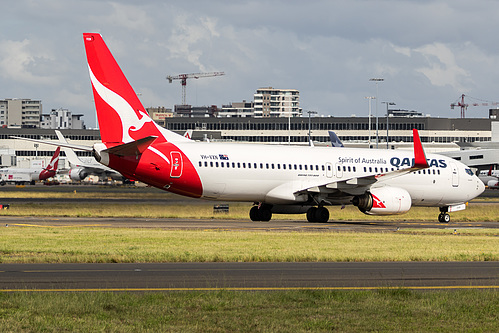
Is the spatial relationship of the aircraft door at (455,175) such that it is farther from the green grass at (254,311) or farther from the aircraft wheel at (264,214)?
the green grass at (254,311)

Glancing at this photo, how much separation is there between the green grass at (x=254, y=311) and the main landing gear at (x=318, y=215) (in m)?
25.6

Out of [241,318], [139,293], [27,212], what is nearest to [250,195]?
[27,212]

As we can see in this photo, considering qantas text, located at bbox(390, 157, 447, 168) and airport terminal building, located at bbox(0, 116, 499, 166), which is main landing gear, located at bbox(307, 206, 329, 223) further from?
airport terminal building, located at bbox(0, 116, 499, 166)

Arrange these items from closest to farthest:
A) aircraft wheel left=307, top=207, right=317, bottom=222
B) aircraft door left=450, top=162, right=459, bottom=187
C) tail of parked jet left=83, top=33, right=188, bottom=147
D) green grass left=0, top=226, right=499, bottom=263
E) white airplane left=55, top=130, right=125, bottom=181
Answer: green grass left=0, top=226, right=499, bottom=263
tail of parked jet left=83, top=33, right=188, bottom=147
aircraft wheel left=307, top=207, right=317, bottom=222
aircraft door left=450, top=162, right=459, bottom=187
white airplane left=55, top=130, right=125, bottom=181

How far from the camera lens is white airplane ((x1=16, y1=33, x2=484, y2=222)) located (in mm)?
37062

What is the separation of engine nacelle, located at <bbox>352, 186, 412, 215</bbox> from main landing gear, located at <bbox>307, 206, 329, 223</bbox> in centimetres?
159

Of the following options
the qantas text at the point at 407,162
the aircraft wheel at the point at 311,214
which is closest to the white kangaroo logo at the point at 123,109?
the aircraft wheel at the point at 311,214

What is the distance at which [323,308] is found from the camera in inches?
534

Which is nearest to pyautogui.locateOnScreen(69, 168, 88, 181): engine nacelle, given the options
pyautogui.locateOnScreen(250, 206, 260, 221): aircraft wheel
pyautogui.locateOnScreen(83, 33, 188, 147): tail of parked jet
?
pyautogui.locateOnScreen(250, 206, 260, 221): aircraft wheel

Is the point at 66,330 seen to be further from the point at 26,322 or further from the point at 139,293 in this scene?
the point at 139,293

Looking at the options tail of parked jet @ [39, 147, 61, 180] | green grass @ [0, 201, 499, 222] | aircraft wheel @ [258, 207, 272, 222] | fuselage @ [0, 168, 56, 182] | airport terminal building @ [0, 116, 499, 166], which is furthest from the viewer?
airport terminal building @ [0, 116, 499, 166]

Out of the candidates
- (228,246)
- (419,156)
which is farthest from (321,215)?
(228,246)

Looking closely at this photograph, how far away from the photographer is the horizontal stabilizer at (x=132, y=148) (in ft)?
116

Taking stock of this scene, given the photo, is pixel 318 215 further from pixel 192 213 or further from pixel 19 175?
pixel 19 175
